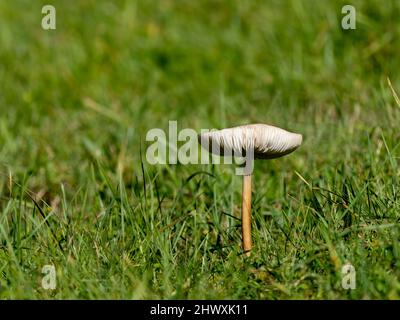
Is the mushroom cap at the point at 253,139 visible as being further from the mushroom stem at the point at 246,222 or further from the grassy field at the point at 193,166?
the grassy field at the point at 193,166

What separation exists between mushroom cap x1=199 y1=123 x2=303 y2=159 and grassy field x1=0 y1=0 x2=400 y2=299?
0.82 feet

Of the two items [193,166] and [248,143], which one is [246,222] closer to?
[248,143]

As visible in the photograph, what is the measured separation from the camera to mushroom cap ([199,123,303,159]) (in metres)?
2.60

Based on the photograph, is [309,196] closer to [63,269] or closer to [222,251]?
[222,251]

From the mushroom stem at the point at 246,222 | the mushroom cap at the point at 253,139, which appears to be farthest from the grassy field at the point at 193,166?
the mushroom cap at the point at 253,139

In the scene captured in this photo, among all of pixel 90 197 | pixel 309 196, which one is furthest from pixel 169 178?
pixel 309 196

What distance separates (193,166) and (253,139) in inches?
47.5

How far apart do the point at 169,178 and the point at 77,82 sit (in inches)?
76.4

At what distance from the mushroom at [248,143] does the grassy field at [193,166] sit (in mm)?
139

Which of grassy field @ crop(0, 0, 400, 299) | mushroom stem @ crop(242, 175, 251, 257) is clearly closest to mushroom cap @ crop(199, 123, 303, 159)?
mushroom stem @ crop(242, 175, 251, 257)

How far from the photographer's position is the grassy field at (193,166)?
2.58 m

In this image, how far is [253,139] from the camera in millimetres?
2609

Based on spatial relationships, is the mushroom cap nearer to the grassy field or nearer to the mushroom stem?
the mushroom stem

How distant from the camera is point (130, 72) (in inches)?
222
